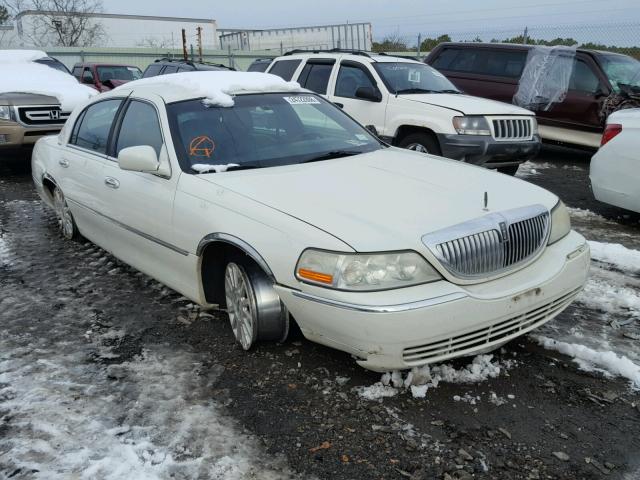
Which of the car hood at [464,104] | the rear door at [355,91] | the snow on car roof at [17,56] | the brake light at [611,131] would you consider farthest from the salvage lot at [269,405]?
the snow on car roof at [17,56]

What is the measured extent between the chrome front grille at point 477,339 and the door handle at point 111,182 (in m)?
2.56

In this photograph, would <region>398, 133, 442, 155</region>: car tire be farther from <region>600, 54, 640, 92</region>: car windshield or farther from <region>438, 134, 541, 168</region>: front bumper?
<region>600, 54, 640, 92</region>: car windshield

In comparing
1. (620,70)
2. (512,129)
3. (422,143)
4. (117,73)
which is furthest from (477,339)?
(117,73)

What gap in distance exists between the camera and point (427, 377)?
3.09m

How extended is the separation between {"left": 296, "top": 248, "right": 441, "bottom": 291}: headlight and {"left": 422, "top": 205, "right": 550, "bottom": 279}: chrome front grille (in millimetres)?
110

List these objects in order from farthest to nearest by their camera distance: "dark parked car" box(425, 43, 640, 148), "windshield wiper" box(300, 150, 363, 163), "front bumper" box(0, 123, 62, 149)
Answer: "dark parked car" box(425, 43, 640, 148), "front bumper" box(0, 123, 62, 149), "windshield wiper" box(300, 150, 363, 163)

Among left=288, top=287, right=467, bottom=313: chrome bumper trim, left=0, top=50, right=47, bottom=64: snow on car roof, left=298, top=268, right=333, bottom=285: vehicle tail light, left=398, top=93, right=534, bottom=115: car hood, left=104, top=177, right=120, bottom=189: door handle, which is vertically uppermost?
left=0, top=50, right=47, bottom=64: snow on car roof

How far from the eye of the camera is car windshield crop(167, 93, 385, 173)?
147 inches

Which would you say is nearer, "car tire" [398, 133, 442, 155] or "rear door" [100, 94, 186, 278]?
"rear door" [100, 94, 186, 278]

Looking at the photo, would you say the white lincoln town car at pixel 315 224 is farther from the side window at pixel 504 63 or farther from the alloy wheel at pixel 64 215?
the side window at pixel 504 63

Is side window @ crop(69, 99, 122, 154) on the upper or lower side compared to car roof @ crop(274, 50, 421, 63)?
lower

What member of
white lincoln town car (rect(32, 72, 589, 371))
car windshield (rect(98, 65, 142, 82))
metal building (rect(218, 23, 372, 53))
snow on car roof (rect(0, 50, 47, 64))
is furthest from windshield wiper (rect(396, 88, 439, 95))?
metal building (rect(218, 23, 372, 53))

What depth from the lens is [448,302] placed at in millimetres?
2703

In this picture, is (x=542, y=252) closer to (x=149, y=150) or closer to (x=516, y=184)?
(x=516, y=184)
